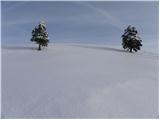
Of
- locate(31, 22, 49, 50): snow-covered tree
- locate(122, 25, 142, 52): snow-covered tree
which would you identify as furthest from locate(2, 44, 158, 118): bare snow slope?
locate(122, 25, 142, 52): snow-covered tree

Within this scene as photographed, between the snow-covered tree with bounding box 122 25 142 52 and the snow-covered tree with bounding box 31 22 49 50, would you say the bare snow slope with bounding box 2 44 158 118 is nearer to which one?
the snow-covered tree with bounding box 31 22 49 50

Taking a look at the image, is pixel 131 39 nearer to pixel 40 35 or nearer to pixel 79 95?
pixel 40 35

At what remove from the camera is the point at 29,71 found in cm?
1984

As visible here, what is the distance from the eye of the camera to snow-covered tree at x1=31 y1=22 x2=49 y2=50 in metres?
37.5

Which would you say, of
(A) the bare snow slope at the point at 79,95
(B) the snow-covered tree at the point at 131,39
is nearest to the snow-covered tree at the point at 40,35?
(B) the snow-covered tree at the point at 131,39

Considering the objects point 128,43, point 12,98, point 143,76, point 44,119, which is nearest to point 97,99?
point 44,119

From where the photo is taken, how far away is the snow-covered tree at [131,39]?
4116cm

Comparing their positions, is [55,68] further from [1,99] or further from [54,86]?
[1,99]

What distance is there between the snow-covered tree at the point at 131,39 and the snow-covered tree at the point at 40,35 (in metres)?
13.5

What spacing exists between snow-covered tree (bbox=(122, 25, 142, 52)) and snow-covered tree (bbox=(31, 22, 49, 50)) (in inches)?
532

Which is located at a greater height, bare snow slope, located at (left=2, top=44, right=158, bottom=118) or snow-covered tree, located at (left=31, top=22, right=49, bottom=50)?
snow-covered tree, located at (left=31, top=22, right=49, bottom=50)

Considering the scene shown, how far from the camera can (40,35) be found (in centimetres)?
3753

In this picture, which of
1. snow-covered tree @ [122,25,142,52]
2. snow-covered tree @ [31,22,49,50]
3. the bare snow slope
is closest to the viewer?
the bare snow slope

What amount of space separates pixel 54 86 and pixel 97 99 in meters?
3.43
